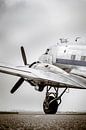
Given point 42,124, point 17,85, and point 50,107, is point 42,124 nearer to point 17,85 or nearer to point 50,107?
point 50,107

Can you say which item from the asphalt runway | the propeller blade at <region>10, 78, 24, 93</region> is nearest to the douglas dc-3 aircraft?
the propeller blade at <region>10, 78, 24, 93</region>

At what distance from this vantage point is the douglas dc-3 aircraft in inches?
624

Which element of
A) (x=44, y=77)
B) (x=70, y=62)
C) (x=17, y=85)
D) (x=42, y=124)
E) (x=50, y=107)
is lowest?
(x=50, y=107)

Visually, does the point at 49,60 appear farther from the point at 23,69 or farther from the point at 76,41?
the point at 23,69

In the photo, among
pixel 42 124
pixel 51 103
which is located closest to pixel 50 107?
pixel 51 103

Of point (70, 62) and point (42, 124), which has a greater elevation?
point (70, 62)

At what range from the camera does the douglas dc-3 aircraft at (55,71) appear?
624 inches

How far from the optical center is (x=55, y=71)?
1806 cm

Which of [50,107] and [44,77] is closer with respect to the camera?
[44,77]

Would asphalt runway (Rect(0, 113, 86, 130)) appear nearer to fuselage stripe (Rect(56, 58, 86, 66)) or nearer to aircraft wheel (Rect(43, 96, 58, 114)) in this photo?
aircraft wheel (Rect(43, 96, 58, 114))

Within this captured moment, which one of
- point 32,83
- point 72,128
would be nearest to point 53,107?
point 32,83

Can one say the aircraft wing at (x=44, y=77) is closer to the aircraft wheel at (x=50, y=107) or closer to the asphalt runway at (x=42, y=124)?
the asphalt runway at (x=42, y=124)

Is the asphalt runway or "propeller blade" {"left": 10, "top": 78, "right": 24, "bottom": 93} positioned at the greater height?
the asphalt runway

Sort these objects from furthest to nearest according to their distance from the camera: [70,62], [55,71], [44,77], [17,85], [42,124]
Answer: [17,85] → [70,62] → [55,71] → [44,77] → [42,124]
